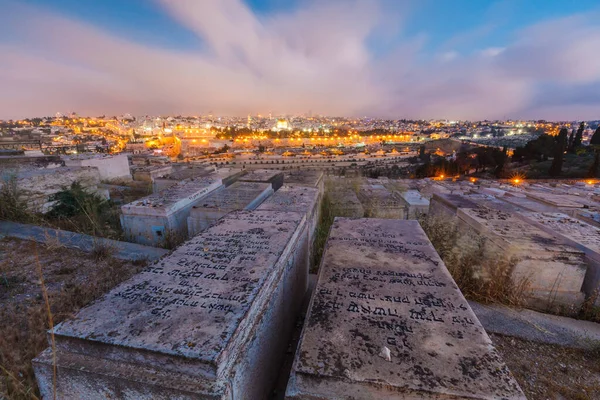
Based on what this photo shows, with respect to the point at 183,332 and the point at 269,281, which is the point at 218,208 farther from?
the point at 183,332

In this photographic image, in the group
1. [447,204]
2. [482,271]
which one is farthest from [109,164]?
[482,271]

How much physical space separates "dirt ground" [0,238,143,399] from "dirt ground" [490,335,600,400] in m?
4.12

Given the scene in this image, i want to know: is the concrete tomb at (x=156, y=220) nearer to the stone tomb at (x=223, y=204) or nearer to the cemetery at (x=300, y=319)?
the stone tomb at (x=223, y=204)

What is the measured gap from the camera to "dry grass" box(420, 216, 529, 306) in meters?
3.88

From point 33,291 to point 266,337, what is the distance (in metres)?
3.57

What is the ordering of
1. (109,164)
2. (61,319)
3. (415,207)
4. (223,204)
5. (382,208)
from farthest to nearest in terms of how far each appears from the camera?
(109,164) < (415,207) < (382,208) < (223,204) < (61,319)

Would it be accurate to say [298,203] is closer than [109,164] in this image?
Yes

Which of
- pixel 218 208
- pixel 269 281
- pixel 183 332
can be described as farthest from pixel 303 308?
pixel 218 208

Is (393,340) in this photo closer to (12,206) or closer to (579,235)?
(579,235)

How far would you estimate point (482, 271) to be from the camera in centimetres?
415

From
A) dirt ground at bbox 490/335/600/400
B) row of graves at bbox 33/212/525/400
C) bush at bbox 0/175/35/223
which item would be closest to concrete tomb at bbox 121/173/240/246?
bush at bbox 0/175/35/223

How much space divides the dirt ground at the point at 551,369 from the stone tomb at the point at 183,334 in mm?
2437

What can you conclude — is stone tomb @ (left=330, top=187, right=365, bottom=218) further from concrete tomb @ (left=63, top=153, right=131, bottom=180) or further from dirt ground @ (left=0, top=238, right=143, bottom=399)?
concrete tomb @ (left=63, top=153, right=131, bottom=180)

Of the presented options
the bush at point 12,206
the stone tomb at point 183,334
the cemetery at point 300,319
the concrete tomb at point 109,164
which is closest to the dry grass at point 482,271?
the cemetery at point 300,319
